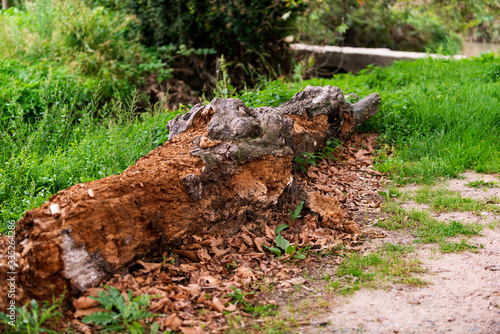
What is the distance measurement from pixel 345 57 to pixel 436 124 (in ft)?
16.0

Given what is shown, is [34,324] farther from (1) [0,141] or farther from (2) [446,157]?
(2) [446,157]

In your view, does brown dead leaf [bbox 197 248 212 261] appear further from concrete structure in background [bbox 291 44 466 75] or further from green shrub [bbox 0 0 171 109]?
concrete structure in background [bbox 291 44 466 75]

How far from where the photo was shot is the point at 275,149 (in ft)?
12.4

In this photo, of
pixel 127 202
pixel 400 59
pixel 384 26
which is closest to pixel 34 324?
pixel 127 202

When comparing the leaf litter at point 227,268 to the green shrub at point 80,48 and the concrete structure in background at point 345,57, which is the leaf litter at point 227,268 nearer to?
the green shrub at point 80,48

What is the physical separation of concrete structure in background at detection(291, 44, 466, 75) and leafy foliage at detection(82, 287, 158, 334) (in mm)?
7899

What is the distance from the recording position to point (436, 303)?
277 centimetres

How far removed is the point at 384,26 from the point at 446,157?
9523mm

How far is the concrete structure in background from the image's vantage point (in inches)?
382

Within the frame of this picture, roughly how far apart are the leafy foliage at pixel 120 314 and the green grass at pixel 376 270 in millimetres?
1239

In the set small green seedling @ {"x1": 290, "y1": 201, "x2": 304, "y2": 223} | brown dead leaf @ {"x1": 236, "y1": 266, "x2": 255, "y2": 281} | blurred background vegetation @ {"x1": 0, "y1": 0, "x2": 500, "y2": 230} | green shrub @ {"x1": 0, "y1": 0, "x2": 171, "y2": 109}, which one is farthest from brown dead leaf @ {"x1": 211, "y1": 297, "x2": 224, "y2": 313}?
green shrub @ {"x1": 0, "y1": 0, "x2": 171, "y2": 109}

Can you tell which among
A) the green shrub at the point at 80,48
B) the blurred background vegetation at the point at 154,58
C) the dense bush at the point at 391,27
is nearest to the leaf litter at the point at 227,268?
the blurred background vegetation at the point at 154,58

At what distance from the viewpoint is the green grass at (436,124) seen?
4.91 m

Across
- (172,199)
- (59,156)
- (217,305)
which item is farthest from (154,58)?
(217,305)
